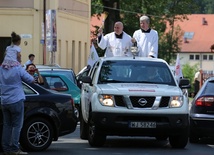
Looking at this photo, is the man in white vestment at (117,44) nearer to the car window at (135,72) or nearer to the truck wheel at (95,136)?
the car window at (135,72)

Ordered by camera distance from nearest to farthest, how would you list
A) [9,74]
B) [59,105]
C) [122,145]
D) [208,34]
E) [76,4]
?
[9,74] < [59,105] < [122,145] < [76,4] < [208,34]

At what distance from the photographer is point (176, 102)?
16.2 m

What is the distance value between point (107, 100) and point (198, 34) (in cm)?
12116

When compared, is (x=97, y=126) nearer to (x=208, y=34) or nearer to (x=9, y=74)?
(x=9, y=74)

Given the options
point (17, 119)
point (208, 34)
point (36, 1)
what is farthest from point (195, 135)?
point (208, 34)

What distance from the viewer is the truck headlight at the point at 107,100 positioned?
630 inches

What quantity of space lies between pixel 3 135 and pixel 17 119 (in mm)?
408

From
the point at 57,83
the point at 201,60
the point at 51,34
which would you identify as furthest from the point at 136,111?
the point at 201,60

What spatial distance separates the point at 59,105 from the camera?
15.9 meters

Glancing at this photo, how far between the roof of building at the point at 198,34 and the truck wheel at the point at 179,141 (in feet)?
382

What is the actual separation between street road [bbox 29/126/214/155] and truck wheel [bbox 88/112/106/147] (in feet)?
0.39

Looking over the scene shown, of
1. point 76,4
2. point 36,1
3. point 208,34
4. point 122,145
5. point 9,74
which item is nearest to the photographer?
point 9,74

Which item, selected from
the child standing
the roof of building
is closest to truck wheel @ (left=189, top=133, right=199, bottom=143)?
the child standing

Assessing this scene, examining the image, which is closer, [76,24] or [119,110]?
[119,110]
